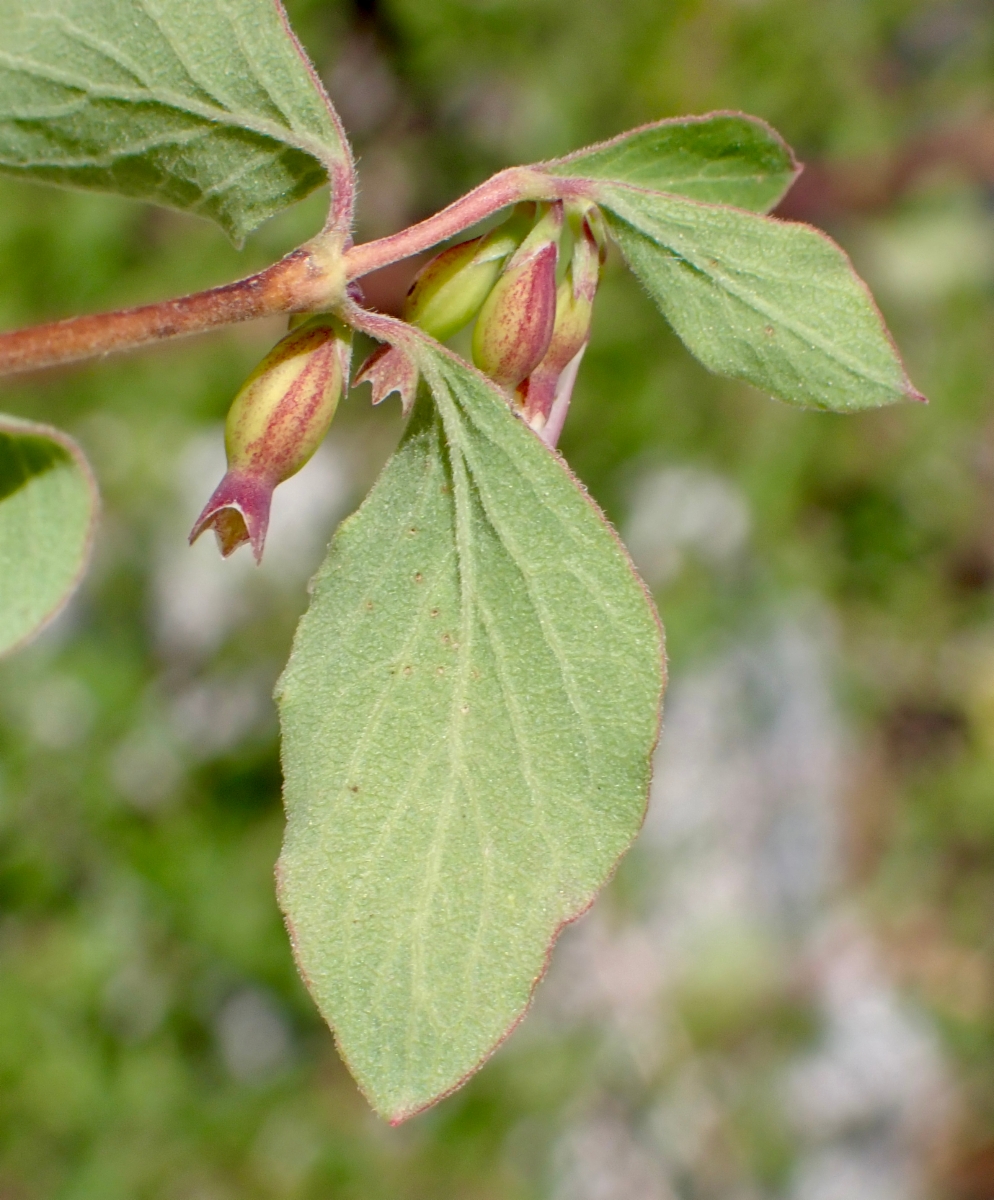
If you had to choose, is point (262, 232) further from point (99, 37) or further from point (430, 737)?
point (430, 737)

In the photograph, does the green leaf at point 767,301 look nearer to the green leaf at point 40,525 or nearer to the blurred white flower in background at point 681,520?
the green leaf at point 40,525

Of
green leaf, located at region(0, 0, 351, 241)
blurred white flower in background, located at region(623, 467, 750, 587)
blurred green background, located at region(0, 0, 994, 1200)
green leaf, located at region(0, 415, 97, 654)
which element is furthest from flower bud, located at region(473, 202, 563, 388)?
blurred white flower in background, located at region(623, 467, 750, 587)

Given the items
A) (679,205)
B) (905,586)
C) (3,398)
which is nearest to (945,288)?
(905,586)

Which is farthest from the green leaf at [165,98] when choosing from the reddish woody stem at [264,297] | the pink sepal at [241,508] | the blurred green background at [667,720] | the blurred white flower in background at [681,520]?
→ the blurred white flower in background at [681,520]

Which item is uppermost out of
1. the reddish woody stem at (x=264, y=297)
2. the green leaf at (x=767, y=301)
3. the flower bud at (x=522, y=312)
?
the reddish woody stem at (x=264, y=297)

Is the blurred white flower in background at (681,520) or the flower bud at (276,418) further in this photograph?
the blurred white flower in background at (681,520)

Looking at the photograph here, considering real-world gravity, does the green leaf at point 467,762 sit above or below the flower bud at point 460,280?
below
